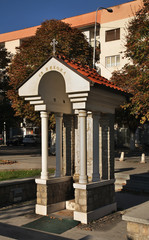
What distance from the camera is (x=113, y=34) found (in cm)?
4519

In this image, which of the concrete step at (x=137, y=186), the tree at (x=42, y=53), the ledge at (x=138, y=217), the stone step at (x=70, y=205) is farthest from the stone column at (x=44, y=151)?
the tree at (x=42, y=53)

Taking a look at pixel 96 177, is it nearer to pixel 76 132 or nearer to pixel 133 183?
pixel 76 132

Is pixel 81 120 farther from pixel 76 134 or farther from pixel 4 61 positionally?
pixel 4 61

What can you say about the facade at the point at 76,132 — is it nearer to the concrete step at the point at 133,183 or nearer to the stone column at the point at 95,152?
the stone column at the point at 95,152

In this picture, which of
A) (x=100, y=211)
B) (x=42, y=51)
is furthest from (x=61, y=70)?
(x=42, y=51)

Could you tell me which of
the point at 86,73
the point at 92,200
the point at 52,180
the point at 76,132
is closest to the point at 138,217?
the point at 92,200

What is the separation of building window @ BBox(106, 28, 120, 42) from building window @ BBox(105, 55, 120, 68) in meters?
2.64

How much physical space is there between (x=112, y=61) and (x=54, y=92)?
3702cm

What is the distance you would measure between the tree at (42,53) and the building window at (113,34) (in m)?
16.7

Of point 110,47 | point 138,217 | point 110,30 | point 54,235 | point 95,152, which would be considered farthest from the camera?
point 110,47

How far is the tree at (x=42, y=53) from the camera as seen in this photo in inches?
1054

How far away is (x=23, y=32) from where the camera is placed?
56.9m

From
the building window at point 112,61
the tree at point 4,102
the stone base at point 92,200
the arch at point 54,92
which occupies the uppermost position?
the building window at point 112,61

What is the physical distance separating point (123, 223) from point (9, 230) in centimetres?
328
